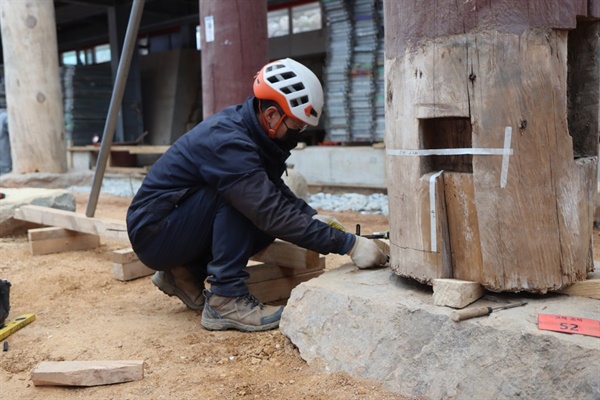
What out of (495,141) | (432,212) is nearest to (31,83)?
(432,212)

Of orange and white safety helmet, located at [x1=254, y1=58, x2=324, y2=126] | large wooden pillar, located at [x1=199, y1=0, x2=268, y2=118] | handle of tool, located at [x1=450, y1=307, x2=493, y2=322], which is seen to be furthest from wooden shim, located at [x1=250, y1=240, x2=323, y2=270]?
large wooden pillar, located at [x1=199, y1=0, x2=268, y2=118]

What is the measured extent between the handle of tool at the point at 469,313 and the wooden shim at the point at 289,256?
3.95 feet

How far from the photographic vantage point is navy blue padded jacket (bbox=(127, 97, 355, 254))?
2.58m

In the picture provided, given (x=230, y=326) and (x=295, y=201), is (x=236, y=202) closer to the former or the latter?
(x=295, y=201)

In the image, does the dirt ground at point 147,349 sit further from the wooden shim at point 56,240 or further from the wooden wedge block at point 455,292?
the wooden shim at point 56,240

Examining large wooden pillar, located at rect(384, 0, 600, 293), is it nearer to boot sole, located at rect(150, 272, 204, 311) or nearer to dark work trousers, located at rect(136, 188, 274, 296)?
dark work trousers, located at rect(136, 188, 274, 296)

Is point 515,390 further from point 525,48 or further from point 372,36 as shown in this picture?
A: point 372,36

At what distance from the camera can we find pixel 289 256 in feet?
10.4

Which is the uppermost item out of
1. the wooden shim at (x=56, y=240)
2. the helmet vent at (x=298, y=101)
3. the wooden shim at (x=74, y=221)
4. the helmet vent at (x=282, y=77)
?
the helmet vent at (x=282, y=77)

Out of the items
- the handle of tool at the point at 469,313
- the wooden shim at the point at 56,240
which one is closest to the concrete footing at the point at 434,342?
the handle of tool at the point at 469,313

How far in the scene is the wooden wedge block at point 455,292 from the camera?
2.09m

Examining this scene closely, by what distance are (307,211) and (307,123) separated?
519mm

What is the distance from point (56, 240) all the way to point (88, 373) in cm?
280

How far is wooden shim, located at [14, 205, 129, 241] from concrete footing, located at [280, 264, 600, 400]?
1976mm
